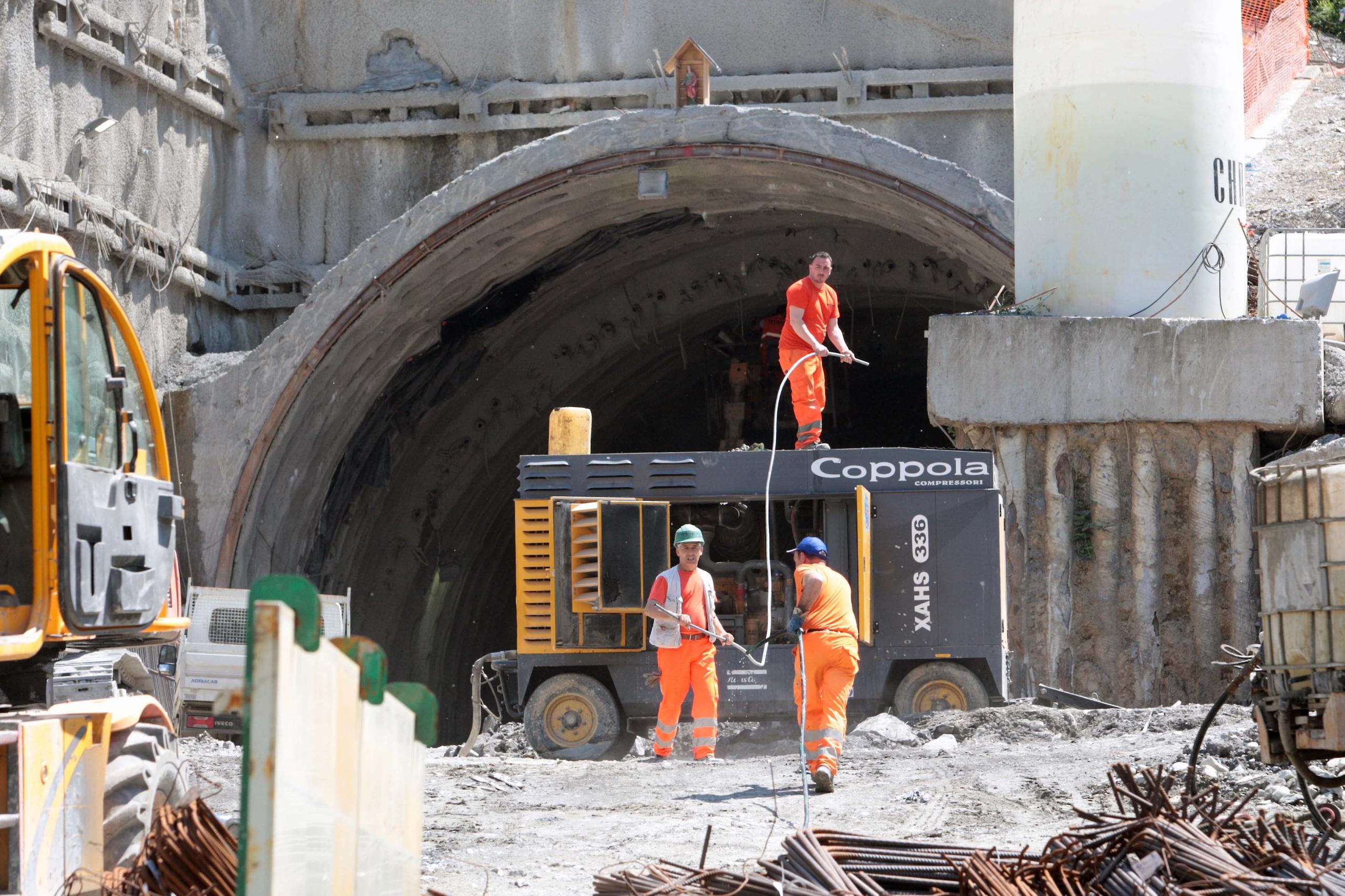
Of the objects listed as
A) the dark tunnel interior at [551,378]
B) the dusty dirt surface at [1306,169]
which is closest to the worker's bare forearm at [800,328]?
the dusty dirt surface at [1306,169]

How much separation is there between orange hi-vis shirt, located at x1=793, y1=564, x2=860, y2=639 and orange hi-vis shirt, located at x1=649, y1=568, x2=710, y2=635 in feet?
5.11

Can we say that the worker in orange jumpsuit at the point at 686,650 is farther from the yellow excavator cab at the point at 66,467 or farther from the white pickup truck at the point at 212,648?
the yellow excavator cab at the point at 66,467

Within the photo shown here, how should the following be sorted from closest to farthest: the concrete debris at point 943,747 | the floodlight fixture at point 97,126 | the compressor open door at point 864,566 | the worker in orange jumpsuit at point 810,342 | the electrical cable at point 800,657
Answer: the electrical cable at point 800,657, the concrete debris at point 943,747, the compressor open door at point 864,566, the worker in orange jumpsuit at point 810,342, the floodlight fixture at point 97,126

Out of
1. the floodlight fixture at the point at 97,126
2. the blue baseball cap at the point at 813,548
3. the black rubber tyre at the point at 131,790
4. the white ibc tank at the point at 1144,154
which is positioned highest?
the floodlight fixture at the point at 97,126

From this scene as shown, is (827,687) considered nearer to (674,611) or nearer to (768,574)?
(674,611)

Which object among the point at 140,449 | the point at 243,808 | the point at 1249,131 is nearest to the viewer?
the point at 243,808

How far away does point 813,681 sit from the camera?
9594 millimetres

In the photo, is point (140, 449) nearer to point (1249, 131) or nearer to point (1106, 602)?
point (1106, 602)

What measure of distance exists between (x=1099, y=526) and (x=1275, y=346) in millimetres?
2036

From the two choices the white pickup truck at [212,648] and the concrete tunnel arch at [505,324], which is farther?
the concrete tunnel arch at [505,324]

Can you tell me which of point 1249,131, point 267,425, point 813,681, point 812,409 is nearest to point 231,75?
point 267,425

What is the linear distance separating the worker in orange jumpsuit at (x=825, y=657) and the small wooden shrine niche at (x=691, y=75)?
8.77 meters

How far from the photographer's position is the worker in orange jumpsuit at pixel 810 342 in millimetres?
13047

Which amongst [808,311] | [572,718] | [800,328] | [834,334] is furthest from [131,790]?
[834,334]
